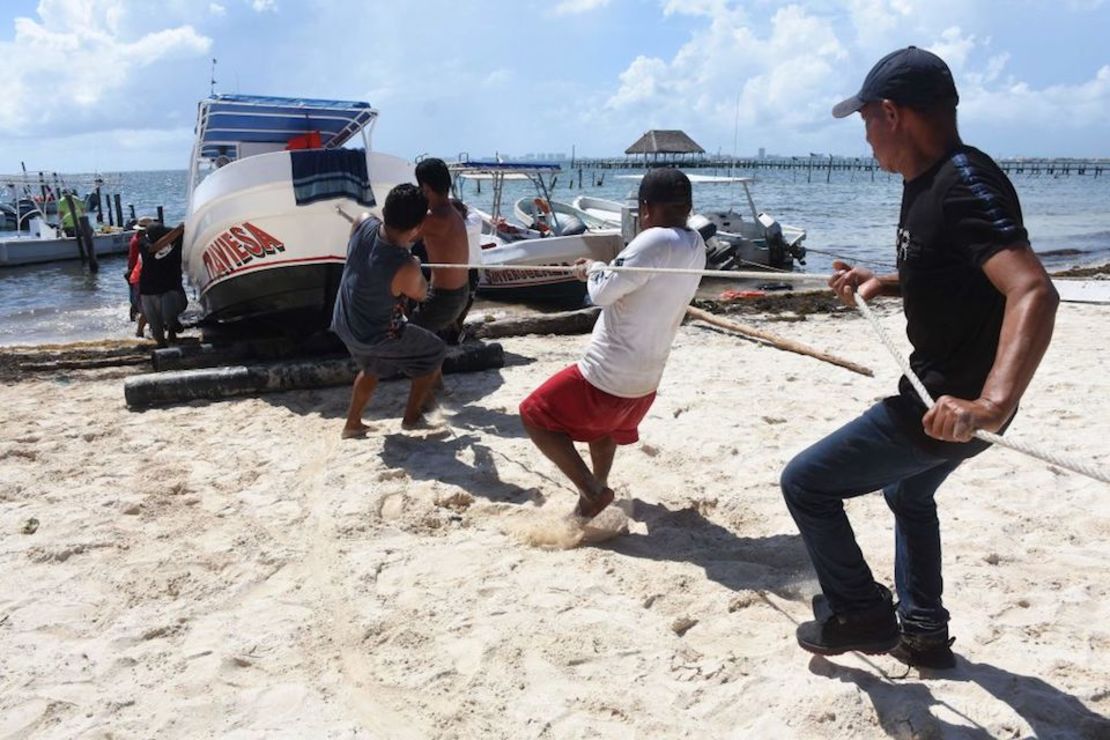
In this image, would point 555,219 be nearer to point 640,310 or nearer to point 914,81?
point 640,310

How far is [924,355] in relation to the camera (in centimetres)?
236

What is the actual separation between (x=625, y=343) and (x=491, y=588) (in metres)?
1.21

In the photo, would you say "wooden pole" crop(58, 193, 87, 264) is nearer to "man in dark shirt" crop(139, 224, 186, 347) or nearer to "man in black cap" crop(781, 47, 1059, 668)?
"man in dark shirt" crop(139, 224, 186, 347)

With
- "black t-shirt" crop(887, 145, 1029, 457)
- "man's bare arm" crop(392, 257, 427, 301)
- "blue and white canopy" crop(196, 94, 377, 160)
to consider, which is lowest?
"man's bare arm" crop(392, 257, 427, 301)

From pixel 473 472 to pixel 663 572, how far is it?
1.65 metres

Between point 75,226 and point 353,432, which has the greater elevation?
point 75,226

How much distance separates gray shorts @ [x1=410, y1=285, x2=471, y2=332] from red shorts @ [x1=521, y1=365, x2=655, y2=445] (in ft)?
7.64

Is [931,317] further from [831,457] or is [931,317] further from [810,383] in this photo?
[810,383]

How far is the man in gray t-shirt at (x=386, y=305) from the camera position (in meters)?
5.10

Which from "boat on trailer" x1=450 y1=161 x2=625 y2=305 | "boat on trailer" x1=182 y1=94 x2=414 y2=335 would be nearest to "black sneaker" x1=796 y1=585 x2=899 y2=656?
"boat on trailer" x1=182 y1=94 x2=414 y2=335

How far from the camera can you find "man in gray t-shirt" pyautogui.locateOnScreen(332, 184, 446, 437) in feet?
16.7

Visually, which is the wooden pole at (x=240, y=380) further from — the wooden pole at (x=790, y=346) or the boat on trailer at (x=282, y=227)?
the wooden pole at (x=790, y=346)

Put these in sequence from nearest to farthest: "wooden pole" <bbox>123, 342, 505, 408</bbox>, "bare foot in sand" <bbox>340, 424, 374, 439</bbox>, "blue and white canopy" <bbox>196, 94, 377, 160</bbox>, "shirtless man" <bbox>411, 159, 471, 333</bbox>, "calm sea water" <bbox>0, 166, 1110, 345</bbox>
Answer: "bare foot in sand" <bbox>340, 424, 374, 439</bbox> < "shirtless man" <bbox>411, 159, 471, 333</bbox> < "wooden pole" <bbox>123, 342, 505, 408</bbox> < "blue and white canopy" <bbox>196, 94, 377, 160</bbox> < "calm sea water" <bbox>0, 166, 1110, 345</bbox>

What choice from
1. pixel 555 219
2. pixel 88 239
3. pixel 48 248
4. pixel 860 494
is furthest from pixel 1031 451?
pixel 48 248
